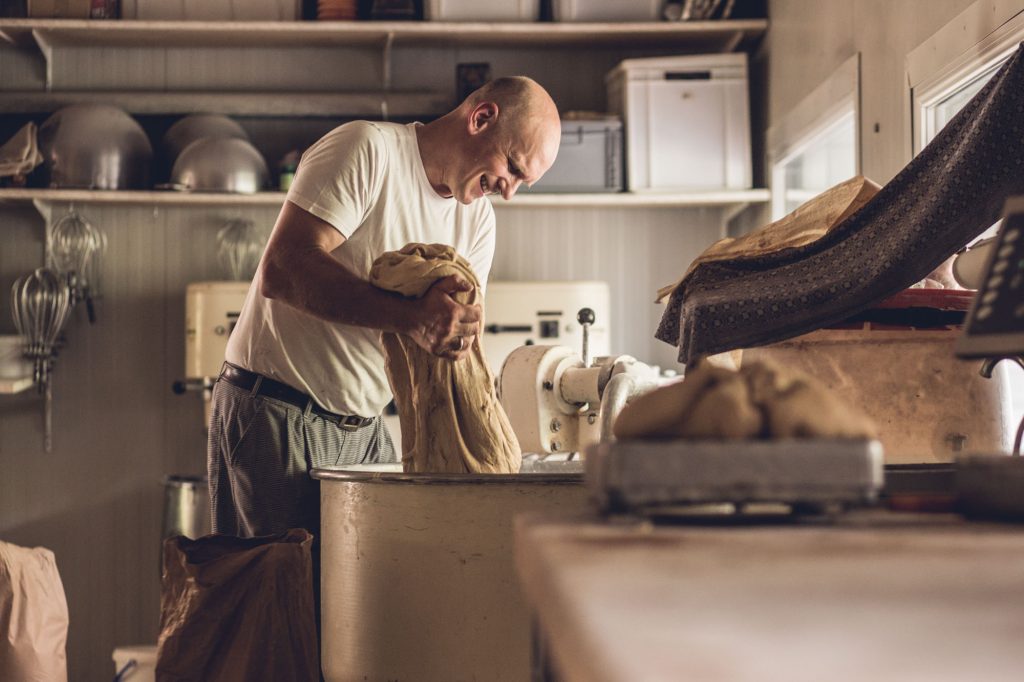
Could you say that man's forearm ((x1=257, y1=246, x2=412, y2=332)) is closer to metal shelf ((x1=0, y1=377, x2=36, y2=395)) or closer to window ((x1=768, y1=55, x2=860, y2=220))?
window ((x1=768, y1=55, x2=860, y2=220))

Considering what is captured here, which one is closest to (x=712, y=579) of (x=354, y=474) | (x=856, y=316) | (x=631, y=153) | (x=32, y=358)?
(x=354, y=474)

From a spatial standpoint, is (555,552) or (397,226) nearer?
(555,552)

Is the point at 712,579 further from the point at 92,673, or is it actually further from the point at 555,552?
the point at 92,673

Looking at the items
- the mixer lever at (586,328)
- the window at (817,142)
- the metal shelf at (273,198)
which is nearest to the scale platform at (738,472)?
the mixer lever at (586,328)

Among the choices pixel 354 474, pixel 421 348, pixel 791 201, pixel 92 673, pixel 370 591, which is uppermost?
pixel 791 201

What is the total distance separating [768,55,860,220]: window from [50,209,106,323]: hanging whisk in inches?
90.5

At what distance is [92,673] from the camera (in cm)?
384

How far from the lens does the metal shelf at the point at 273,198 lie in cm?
357

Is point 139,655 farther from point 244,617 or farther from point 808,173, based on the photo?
point 808,173

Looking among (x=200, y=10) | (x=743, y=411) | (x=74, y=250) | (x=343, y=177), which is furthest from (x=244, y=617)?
(x=200, y=10)

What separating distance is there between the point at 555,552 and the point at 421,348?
3.45 ft

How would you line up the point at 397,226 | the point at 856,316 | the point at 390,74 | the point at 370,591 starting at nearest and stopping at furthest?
the point at 370,591 < the point at 856,316 < the point at 397,226 < the point at 390,74

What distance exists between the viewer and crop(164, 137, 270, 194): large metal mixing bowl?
3.53 meters

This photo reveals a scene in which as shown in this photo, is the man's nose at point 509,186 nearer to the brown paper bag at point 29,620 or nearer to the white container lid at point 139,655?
the brown paper bag at point 29,620
